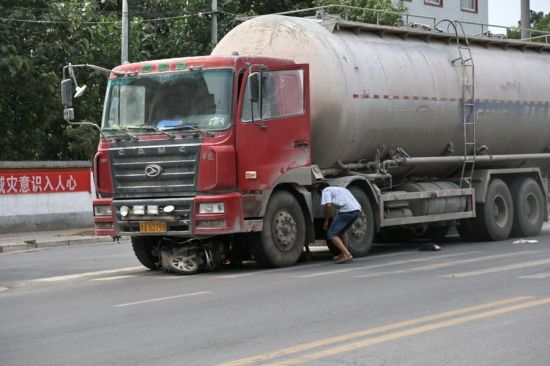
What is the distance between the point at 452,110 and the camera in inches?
723

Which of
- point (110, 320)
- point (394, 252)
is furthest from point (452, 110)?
point (110, 320)

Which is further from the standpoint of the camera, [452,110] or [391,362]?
[452,110]

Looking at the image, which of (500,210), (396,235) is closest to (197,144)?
(396,235)

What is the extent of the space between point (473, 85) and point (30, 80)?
40.4ft

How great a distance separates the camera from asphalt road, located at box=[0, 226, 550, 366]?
795 cm

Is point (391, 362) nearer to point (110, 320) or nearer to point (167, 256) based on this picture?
point (110, 320)

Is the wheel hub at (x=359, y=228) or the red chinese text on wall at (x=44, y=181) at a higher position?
the red chinese text on wall at (x=44, y=181)

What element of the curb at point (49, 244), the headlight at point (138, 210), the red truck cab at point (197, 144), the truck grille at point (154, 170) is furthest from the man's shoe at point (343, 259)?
the curb at point (49, 244)

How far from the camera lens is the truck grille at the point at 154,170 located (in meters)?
14.0

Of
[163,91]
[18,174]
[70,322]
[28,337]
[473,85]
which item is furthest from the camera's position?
[18,174]

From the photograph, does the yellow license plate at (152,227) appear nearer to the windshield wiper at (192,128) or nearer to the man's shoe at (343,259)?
the windshield wiper at (192,128)

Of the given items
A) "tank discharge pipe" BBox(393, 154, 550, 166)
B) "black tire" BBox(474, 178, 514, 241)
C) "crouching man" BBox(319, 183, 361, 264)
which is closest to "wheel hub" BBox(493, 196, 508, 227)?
"black tire" BBox(474, 178, 514, 241)

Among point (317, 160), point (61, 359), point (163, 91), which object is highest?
point (163, 91)

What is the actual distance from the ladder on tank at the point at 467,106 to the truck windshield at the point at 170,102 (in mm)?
6239
